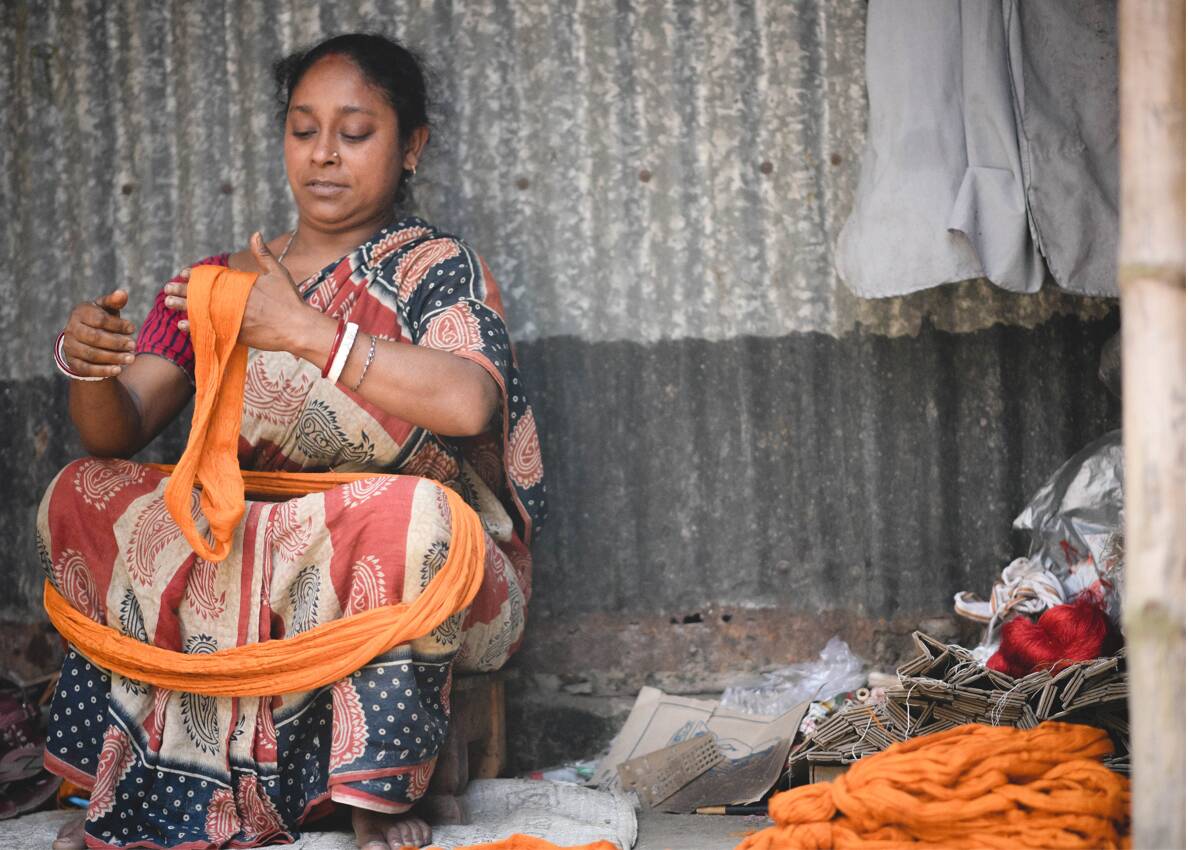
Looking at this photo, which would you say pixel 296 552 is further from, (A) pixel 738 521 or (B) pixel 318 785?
(A) pixel 738 521

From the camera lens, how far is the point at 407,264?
293 centimetres

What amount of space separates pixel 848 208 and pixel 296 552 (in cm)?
175

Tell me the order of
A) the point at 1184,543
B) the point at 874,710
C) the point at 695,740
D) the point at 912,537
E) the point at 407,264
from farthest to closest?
the point at 912,537, the point at 695,740, the point at 407,264, the point at 874,710, the point at 1184,543

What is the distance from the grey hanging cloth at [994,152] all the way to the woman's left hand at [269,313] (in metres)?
1.29

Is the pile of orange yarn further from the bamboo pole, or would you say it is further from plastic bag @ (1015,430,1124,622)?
plastic bag @ (1015,430,1124,622)

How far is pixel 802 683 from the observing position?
11.0 feet

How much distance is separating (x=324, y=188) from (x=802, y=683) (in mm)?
1702

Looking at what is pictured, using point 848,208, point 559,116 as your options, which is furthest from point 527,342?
point 848,208

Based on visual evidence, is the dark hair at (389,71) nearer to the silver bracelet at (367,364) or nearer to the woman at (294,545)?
the woman at (294,545)

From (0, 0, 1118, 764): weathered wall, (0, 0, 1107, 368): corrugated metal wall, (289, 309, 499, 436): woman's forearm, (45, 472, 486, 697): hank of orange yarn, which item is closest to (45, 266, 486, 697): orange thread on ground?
(45, 472, 486, 697): hank of orange yarn

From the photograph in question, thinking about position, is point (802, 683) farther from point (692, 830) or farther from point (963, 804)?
point (963, 804)

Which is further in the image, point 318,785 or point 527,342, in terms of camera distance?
point 527,342

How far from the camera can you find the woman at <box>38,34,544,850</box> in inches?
95.3

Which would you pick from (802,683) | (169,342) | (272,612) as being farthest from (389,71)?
(802,683)
